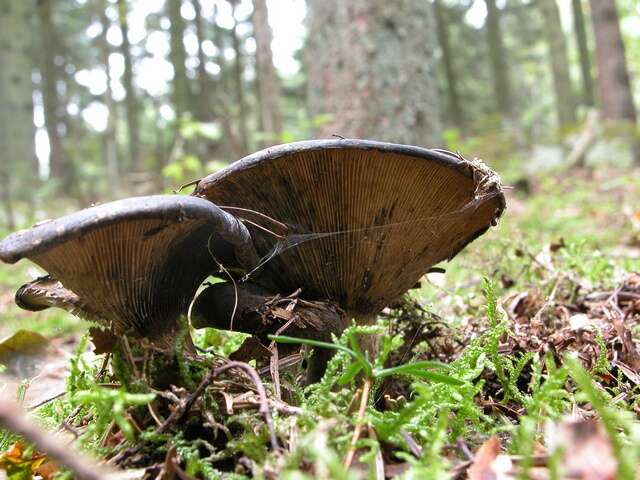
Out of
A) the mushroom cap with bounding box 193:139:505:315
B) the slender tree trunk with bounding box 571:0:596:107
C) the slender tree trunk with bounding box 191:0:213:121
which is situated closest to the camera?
the mushroom cap with bounding box 193:139:505:315

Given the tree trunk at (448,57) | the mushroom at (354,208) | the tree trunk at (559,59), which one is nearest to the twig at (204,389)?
the mushroom at (354,208)

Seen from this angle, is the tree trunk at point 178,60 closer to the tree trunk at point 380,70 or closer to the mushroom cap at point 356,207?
the tree trunk at point 380,70

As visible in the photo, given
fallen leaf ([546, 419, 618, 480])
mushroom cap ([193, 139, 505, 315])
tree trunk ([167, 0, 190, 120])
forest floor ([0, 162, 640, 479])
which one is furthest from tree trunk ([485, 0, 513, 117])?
fallen leaf ([546, 419, 618, 480])

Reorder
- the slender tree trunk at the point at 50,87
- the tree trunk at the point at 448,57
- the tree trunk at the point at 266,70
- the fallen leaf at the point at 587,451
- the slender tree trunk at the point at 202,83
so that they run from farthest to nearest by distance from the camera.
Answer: the tree trunk at the point at 448,57 < the slender tree trunk at the point at 50,87 < the slender tree trunk at the point at 202,83 < the tree trunk at the point at 266,70 < the fallen leaf at the point at 587,451

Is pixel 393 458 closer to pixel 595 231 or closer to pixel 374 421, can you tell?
pixel 374 421

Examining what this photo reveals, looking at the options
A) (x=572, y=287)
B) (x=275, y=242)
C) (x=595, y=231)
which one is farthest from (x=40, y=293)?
(x=595, y=231)

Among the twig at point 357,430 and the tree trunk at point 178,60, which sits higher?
the tree trunk at point 178,60

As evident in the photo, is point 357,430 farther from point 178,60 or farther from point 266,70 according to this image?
point 178,60

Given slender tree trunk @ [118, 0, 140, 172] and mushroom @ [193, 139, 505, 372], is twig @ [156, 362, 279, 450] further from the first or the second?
slender tree trunk @ [118, 0, 140, 172]
